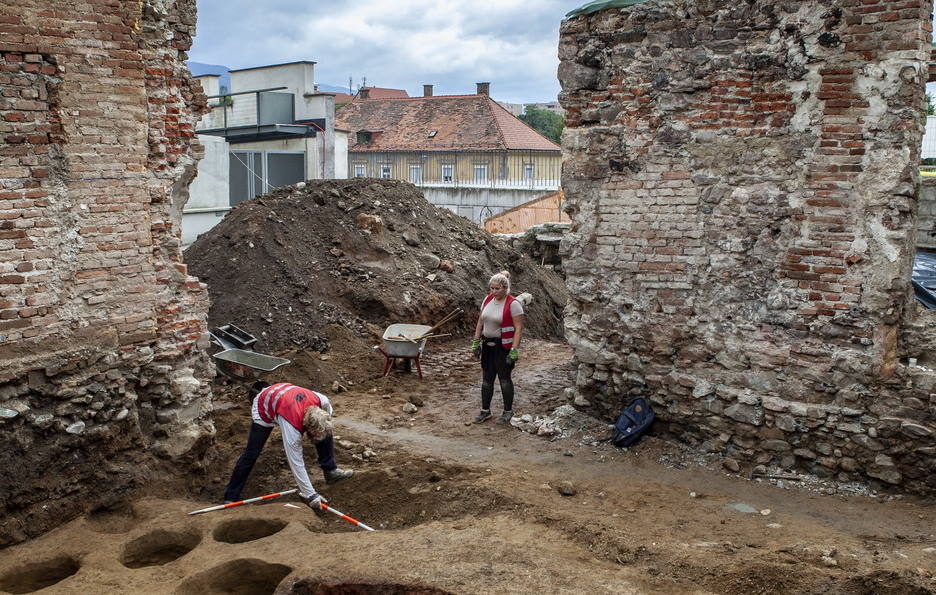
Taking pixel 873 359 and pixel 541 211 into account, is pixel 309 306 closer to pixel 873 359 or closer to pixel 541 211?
pixel 873 359

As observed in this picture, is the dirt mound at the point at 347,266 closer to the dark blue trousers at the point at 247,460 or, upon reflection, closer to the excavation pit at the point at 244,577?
the dark blue trousers at the point at 247,460

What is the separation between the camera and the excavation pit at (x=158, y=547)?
6.16 meters

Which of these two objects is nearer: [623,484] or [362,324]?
[623,484]

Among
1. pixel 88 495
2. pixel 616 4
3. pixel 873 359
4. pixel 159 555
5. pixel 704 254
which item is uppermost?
pixel 616 4

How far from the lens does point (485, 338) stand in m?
9.30

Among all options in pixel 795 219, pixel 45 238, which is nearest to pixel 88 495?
pixel 45 238

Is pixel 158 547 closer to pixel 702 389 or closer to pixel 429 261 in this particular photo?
pixel 702 389

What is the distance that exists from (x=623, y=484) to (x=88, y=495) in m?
4.57

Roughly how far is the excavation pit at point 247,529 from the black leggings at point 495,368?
3.49 m

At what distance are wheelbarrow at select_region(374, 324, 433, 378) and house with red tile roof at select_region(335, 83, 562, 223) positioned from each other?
16208 millimetres

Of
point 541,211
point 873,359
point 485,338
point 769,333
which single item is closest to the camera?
point 873,359

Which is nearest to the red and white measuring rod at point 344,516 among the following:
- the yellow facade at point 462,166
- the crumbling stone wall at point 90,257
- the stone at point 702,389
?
the crumbling stone wall at point 90,257

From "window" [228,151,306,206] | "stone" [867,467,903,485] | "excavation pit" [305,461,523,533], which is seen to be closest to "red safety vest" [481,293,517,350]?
"excavation pit" [305,461,523,533]

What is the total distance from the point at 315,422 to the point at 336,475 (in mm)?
827
